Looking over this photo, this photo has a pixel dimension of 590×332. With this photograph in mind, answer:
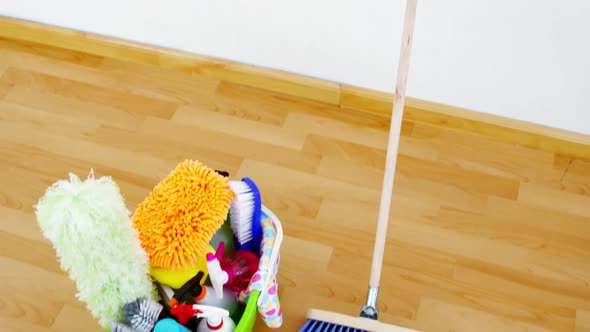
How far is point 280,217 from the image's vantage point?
1.37 meters

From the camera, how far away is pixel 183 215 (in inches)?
37.7

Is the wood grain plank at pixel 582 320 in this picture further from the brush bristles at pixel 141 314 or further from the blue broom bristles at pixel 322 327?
the brush bristles at pixel 141 314

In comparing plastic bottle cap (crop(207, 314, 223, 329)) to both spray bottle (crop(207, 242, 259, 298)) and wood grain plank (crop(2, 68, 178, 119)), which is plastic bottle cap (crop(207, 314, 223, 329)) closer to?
spray bottle (crop(207, 242, 259, 298))

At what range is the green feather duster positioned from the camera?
0.82 meters

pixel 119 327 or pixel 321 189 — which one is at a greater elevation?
pixel 321 189

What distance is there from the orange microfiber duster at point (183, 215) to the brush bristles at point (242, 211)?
0.02 meters

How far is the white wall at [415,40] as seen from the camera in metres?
1.30

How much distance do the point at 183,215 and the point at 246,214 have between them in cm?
13

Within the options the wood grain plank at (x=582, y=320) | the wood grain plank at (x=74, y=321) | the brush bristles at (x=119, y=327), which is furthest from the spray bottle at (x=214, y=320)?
the wood grain plank at (x=582, y=320)

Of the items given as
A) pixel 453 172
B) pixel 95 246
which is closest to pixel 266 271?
pixel 95 246

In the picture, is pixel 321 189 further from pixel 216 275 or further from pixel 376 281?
pixel 216 275

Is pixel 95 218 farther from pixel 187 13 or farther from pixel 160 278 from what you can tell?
pixel 187 13

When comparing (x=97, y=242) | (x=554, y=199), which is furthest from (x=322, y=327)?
(x=554, y=199)

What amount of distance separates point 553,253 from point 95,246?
0.92 meters
